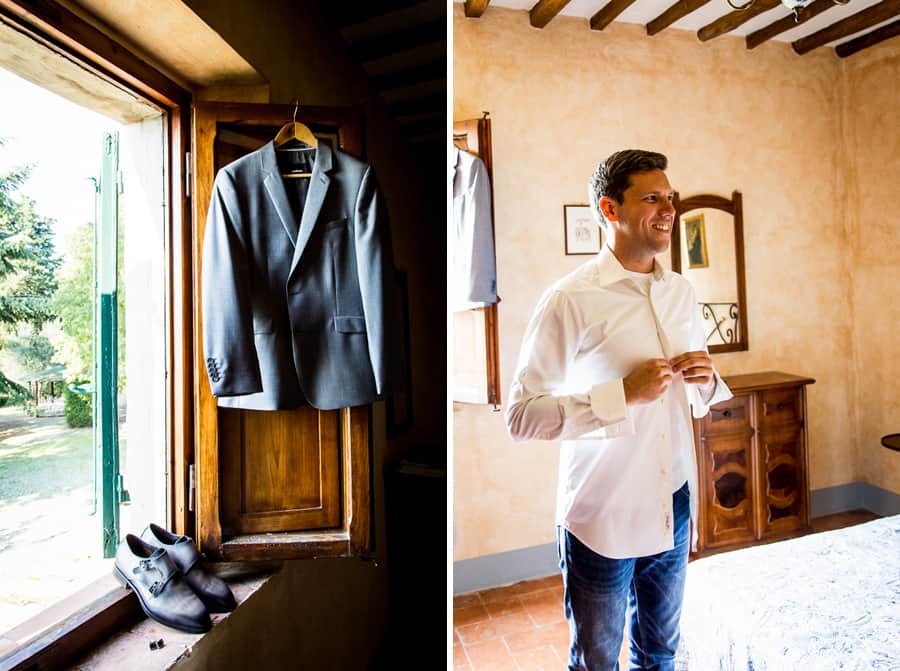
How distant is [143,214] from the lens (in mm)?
126

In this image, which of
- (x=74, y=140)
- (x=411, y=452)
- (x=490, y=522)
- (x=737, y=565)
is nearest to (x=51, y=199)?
(x=74, y=140)

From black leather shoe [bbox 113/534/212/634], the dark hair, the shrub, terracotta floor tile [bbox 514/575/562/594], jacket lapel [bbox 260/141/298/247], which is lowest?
terracotta floor tile [bbox 514/575/562/594]

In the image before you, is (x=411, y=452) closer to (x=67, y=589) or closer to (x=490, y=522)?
(x=67, y=589)

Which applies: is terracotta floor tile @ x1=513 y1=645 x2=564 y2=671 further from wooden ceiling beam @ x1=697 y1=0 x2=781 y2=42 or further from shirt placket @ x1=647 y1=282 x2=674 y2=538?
wooden ceiling beam @ x1=697 y1=0 x2=781 y2=42

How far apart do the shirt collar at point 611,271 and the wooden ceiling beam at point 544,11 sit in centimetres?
101

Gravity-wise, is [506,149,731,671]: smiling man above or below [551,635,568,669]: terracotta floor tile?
above

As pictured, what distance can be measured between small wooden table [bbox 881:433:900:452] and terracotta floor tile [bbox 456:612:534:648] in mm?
1376

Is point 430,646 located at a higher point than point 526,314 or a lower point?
lower

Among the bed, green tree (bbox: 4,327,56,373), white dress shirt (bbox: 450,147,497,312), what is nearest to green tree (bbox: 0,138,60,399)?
green tree (bbox: 4,327,56,373)

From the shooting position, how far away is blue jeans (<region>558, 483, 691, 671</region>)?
0.90m

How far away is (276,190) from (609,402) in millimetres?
757

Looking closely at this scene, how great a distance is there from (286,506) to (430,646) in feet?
0.31

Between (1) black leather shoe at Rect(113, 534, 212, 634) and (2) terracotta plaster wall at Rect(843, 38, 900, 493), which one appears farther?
(2) terracotta plaster wall at Rect(843, 38, 900, 493)

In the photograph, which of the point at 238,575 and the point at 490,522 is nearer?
the point at 238,575
